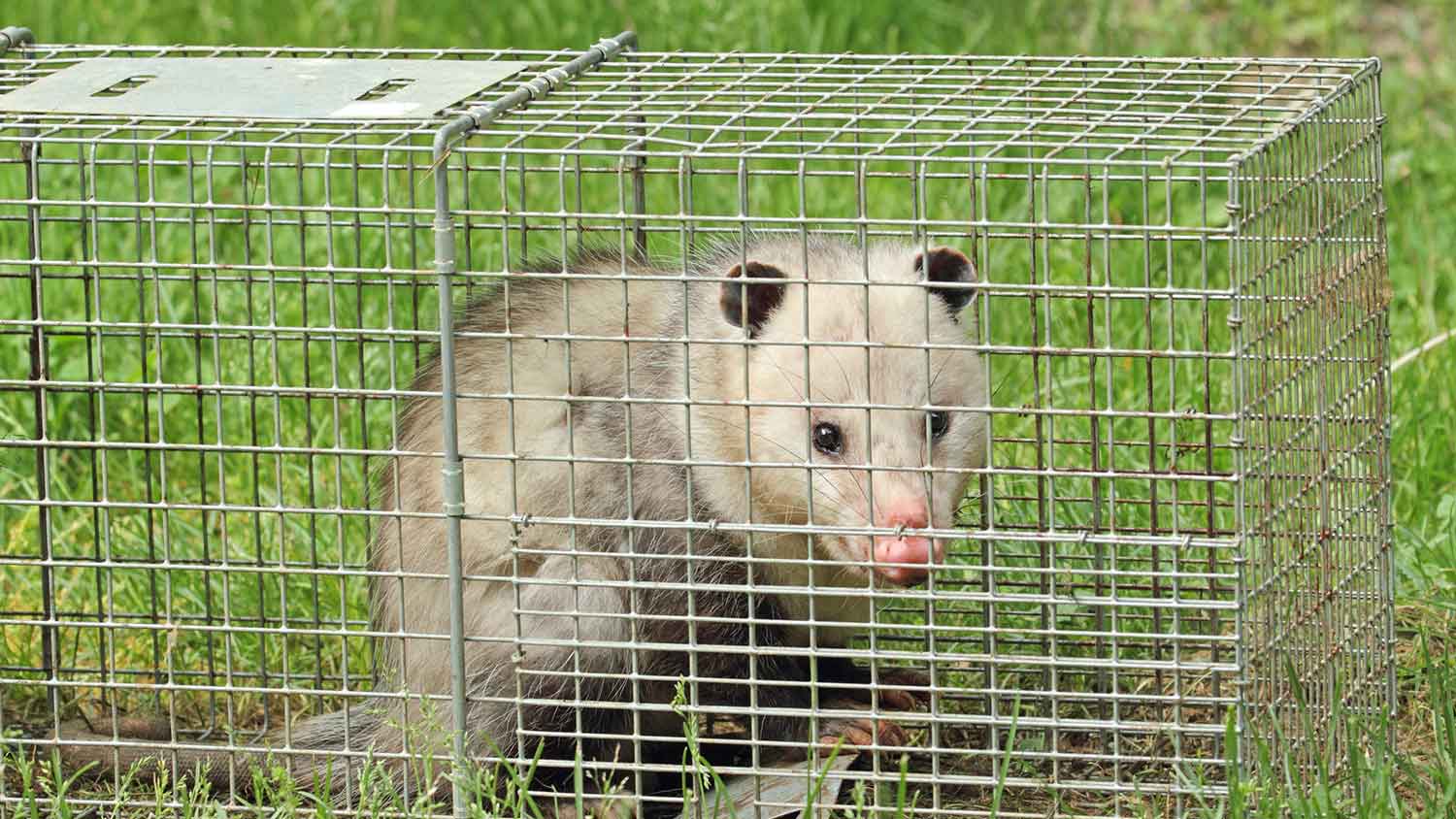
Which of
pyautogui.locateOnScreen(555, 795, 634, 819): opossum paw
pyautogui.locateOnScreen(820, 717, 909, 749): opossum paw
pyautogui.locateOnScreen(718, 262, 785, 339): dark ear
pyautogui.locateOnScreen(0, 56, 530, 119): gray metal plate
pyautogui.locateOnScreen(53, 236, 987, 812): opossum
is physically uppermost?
pyautogui.locateOnScreen(0, 56, 530, 119): gray metal plate

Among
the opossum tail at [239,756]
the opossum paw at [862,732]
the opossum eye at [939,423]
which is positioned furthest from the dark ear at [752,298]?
the opossum tail at [239,756]

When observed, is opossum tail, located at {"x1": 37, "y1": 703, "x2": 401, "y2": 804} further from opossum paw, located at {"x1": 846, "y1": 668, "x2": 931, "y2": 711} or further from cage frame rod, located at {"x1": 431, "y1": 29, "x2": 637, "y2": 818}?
opossum paw, located at {"x1": 846, "y1": 668, "x2": 931, "y2": 711}

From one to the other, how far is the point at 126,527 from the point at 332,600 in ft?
1.93

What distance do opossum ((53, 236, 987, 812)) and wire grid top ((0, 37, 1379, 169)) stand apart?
23cm

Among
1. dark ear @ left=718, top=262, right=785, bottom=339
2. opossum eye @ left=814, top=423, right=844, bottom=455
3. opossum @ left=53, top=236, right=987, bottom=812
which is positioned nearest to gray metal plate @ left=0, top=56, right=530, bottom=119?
opossum @ left=53, top=236, right=987, bottom=812

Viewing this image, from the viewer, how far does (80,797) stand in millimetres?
3516

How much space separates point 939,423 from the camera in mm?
3277

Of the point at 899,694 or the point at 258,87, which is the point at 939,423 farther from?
the point at 258,87

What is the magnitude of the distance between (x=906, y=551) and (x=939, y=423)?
370 millimetres

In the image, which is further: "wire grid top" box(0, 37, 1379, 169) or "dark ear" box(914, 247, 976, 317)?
"dark ear" box(914, 247, 976, 317)

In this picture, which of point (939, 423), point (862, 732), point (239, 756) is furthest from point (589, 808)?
point (939, 423)

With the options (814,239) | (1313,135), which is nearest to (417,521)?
(814,239)

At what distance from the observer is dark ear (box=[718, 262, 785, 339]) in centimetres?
324

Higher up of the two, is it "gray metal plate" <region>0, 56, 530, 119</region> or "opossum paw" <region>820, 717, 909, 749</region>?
"gray metal plate" <region>0, 56, 530, 119</region>
